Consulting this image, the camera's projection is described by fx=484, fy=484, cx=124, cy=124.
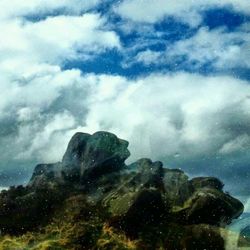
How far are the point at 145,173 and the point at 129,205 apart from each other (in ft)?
36.5

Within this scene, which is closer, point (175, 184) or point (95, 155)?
point (175, 184)

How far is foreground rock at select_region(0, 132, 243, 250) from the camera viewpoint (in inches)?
1569

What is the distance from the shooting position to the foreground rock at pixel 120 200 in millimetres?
39844

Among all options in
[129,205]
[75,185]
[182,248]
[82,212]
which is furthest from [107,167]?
[182,248]

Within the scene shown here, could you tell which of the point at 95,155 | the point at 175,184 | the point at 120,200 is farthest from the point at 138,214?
the point at 95,155

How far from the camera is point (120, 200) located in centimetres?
4328

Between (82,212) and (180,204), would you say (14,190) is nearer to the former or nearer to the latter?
(82,212)

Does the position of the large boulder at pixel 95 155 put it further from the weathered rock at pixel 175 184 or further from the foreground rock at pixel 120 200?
the weathered rock at pixel 175 184

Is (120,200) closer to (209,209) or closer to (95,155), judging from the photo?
(209,209)

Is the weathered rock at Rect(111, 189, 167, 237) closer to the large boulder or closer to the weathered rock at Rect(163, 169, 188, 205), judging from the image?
the weathered rock at Rect(163, 169, 188, 205)

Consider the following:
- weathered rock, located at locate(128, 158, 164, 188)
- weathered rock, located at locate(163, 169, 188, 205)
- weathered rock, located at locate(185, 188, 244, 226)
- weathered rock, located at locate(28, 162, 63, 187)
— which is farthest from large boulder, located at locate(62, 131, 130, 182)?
weathered rock, located at locate(185, 188, 244, 226)

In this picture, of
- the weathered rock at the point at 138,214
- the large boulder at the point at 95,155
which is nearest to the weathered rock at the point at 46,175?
the large boulder at the point at 95,155

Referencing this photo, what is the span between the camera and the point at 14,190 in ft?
176

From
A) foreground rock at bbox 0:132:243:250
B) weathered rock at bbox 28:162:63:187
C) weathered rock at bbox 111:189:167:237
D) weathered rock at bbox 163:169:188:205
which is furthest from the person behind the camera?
weathered rock at bbox 28:162:63:187
